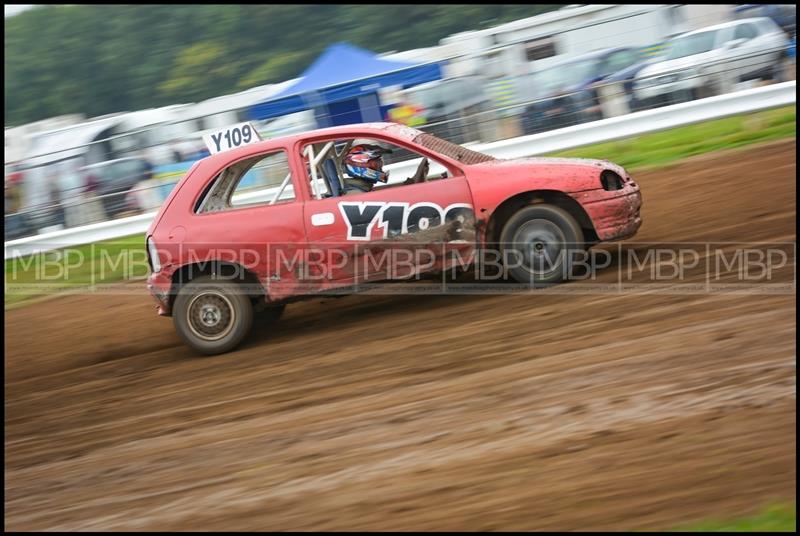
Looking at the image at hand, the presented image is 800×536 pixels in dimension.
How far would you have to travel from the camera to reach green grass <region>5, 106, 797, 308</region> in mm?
12312

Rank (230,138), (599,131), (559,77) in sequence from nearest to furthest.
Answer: (230,138), (599,131), (559,77)

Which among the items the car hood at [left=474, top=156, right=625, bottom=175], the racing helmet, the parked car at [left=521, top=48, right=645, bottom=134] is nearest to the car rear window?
the car hood at [left=474, top=156, right=625, bottom=175]

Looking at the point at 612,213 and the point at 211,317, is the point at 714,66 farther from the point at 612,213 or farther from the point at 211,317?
the point at 211,317

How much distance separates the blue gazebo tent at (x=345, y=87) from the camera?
14750 mm

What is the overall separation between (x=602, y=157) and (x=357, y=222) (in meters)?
6.92

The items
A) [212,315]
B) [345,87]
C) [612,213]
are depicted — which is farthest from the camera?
[345,87]

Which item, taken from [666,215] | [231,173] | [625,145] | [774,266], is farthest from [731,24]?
[231,173]

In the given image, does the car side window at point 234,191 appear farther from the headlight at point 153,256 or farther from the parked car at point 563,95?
the parked car at point 563,95

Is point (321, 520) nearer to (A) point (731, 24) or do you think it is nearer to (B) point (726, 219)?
(B) point (726, 219)

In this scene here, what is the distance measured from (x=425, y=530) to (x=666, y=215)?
623 cm

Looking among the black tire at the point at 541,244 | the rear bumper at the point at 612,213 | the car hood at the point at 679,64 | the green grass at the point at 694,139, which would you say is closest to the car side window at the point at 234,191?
the black tire at the point at 541,244

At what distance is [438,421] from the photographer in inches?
212

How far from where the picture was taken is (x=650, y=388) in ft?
17.2

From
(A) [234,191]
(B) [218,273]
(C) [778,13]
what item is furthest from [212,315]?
(C) [778,13]
